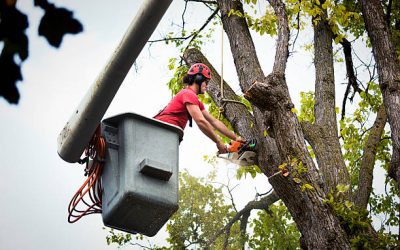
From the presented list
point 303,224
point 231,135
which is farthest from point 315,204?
point 231,135

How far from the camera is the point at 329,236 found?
5.86m

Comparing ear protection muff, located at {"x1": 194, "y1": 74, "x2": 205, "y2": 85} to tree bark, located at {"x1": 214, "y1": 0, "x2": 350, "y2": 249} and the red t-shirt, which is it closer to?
the red t-shirt

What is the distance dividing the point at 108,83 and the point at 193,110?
327 cm

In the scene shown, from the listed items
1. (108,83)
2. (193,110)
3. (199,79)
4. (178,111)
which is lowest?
(108,83)

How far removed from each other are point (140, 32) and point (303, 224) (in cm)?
357

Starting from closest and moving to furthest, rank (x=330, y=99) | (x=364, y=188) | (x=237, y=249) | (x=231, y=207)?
(x=364, y=188) < (x=330, y=99) < (x=237, y=249) < (x=231, y=207)

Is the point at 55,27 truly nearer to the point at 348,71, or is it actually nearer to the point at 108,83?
the point at 108,83

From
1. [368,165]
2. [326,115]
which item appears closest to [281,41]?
[326,115]

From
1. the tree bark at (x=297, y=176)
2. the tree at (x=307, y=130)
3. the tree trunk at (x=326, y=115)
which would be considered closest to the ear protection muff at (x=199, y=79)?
the tree at (x=307, y=130)

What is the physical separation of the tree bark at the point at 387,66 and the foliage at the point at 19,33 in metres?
4.86

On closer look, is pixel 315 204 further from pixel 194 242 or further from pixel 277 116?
pixel 194 242

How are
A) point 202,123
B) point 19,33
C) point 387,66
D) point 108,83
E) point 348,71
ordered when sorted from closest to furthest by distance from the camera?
point 19,33 → point 108,83 → point 202,123 → point 387,66 → point 348,71

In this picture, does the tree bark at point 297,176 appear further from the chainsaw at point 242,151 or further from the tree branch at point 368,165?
the tree branch at point 368,165

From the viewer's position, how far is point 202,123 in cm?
662
